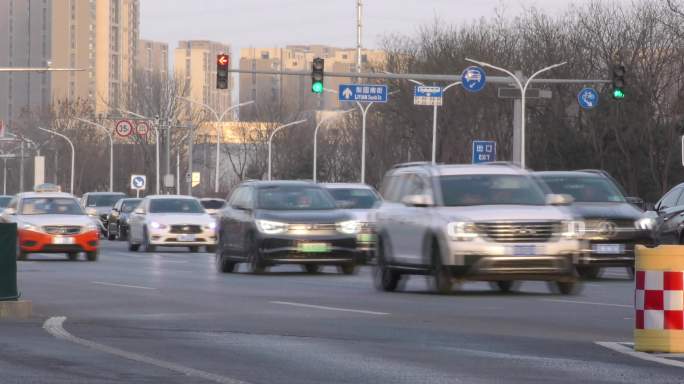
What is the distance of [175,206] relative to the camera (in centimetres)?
4638

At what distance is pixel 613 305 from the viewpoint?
2016 centimetres

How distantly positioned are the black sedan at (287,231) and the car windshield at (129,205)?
2612 centimetres

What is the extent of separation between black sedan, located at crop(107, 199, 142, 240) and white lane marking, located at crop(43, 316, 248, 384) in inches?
1560

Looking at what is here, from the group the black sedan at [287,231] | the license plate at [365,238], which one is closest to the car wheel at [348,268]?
the black sedan at [287,231]

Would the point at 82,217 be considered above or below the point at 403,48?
below

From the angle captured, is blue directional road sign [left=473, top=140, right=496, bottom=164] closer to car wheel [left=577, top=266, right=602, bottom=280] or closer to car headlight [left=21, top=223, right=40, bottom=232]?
car headlight [left=21, top=223, right=40, bottom=232]

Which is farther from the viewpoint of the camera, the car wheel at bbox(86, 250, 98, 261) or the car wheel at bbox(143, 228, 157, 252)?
the car wheel at bbox(143, 228, 157, 252)

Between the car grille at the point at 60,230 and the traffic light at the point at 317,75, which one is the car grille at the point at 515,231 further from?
the traffic light at the point at 317,75

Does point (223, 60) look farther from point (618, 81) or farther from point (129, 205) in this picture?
point (129, 205)

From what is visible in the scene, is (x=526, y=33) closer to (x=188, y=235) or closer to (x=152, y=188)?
(x=188, y=235)

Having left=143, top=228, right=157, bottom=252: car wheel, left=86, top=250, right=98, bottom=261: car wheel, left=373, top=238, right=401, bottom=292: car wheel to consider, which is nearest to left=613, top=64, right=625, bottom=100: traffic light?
left=143, top=228, right=157, bottom=252: car wheel

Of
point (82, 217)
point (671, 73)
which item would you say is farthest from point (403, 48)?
point (82, 217)

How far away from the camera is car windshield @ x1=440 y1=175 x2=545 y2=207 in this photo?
23344 millimetres

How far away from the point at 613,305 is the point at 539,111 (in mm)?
61867
